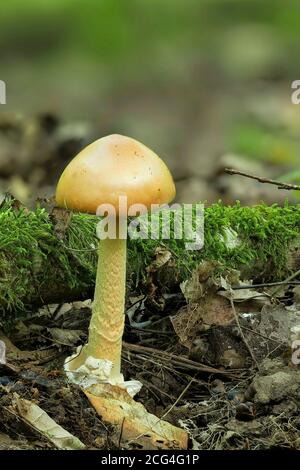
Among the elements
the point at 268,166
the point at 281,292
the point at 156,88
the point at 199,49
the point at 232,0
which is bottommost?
the point at 281,292

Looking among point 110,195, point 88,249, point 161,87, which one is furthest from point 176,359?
point 161,87

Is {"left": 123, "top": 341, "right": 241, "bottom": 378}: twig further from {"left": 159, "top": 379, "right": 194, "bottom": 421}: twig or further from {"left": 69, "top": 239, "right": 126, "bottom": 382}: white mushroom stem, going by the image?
{"left": 69, "top": 239, "right": 126, "bottom": 382}: white mushroom stem

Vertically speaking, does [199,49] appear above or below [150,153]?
above

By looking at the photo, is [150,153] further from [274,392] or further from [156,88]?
[156,88]

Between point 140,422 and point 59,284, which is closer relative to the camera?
point 140,422

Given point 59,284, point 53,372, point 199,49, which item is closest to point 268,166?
point 199,49

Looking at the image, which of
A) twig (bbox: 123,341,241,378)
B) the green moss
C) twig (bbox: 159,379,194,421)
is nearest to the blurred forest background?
the green moss

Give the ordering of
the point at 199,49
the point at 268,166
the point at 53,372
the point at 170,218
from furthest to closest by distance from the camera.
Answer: the point at 199,49, the point at 268,166, the point at 170,218, the point at 53,372

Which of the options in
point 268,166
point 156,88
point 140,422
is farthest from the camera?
point 156,88
